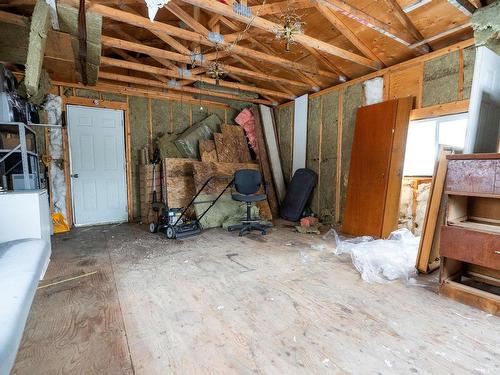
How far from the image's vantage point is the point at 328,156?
455cm

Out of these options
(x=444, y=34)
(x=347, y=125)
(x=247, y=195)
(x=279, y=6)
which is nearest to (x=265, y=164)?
(x=247, y=195)

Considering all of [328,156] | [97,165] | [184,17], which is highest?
[184,17]

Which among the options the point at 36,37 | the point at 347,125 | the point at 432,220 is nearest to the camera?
the point at 36,37

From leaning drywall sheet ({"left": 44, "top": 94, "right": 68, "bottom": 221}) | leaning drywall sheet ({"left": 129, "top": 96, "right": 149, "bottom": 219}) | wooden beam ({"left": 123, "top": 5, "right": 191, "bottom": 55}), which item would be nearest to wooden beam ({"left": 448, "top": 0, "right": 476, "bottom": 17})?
wooden beam ({"left": 123, "top": 5, "right": 191, "bottom": 55})

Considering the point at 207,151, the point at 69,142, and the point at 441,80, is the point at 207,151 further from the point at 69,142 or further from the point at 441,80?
the point at 441,80

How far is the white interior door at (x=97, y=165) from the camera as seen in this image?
4445mm

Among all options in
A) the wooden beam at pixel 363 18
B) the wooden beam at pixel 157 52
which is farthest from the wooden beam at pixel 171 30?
the wooden beam at pixel 363 18

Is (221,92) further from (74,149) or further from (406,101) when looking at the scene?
(406,101)

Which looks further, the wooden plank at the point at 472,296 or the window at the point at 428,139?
the window at the point at 428,139

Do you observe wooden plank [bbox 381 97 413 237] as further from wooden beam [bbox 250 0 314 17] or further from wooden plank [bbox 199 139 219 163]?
wooden plank [bbox 199 139 219 163]

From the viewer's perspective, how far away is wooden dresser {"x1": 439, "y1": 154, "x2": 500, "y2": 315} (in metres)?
1.73

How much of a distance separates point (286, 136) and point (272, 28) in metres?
2.86

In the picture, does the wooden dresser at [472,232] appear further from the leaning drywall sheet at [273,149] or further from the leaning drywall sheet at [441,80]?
the leaning drywall sheet at [273,149]

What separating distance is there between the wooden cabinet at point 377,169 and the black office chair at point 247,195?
1.33m
